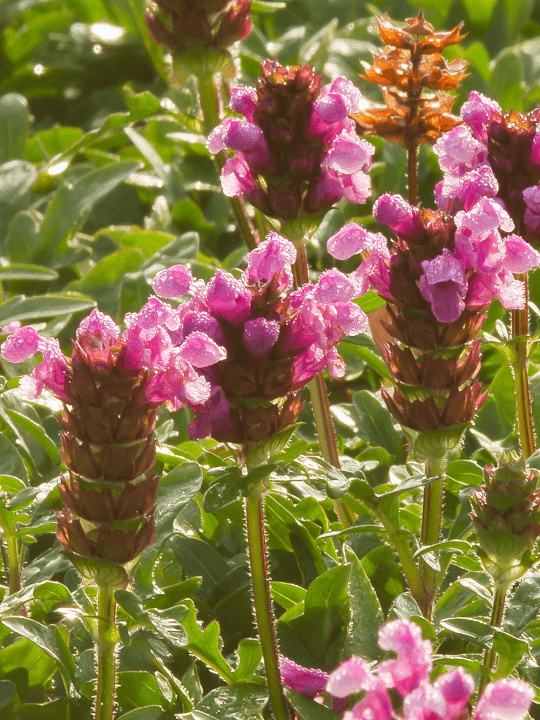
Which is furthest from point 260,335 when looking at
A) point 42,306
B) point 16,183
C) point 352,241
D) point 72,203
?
point 16,183

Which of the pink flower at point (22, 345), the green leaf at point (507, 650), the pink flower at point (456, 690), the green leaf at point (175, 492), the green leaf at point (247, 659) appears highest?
the pink flower at point (22, 345)

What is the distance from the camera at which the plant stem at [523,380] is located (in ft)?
5.69

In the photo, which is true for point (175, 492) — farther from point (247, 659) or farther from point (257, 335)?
point (257, 335)

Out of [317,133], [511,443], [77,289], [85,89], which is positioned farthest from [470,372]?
[85,89]

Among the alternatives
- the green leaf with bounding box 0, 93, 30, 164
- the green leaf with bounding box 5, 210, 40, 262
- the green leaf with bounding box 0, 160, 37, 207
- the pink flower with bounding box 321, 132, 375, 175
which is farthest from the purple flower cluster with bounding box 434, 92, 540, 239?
the green leaf with bounding box 0, 93, 30, 164

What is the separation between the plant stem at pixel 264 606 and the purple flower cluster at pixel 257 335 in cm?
17

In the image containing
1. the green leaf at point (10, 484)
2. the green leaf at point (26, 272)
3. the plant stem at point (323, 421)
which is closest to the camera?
the green leaf at point (10, 484)

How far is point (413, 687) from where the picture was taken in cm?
83

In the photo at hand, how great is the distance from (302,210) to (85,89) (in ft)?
8.66

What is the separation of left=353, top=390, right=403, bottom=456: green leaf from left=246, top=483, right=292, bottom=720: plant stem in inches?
29.8

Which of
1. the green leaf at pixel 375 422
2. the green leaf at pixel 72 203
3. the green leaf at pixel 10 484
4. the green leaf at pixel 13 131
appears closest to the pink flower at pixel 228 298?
the green leaf at pixel 10 484

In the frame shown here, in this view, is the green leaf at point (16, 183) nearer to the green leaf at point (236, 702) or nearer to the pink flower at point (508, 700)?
the green leaf at point (236, 702)

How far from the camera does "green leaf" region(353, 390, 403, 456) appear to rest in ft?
6.86

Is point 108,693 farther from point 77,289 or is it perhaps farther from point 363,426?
point 77,289
